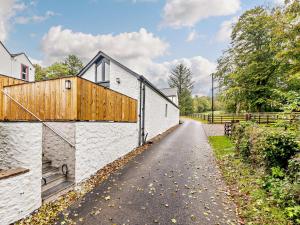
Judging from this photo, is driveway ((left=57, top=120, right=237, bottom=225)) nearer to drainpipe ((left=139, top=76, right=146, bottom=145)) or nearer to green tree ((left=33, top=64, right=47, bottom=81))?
drainpipe ((left=139, top=76, right=146, bottom=145))

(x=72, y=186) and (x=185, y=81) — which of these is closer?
(x=72, y=186)

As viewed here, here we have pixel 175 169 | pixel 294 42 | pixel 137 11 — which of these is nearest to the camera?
pixel 175 169

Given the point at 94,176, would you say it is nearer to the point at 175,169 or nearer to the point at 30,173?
the point at 30,173

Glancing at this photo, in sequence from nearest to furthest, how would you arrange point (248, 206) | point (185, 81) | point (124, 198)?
1. point (248, 206)
2. point (124, 198)
3. point (185, 81)

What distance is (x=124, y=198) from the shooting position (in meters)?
4.16

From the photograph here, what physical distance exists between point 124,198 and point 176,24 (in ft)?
40.4

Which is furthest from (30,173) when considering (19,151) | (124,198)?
(124,198)

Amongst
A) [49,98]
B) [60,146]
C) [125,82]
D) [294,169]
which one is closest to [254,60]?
[125,82]

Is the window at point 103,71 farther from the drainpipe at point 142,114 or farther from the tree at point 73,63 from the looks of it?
the tree at point 73,63

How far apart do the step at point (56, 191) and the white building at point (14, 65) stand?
1426 centimetres

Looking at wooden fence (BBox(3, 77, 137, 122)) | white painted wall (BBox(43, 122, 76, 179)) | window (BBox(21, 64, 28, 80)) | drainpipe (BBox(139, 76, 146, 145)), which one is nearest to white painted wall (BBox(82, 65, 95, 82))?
drainpipe (BBox(139, 76, 146, 145))

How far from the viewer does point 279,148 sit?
4320 mm

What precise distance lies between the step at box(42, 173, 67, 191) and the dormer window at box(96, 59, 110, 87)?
27.8 ft

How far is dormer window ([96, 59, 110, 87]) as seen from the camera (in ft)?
40.7
